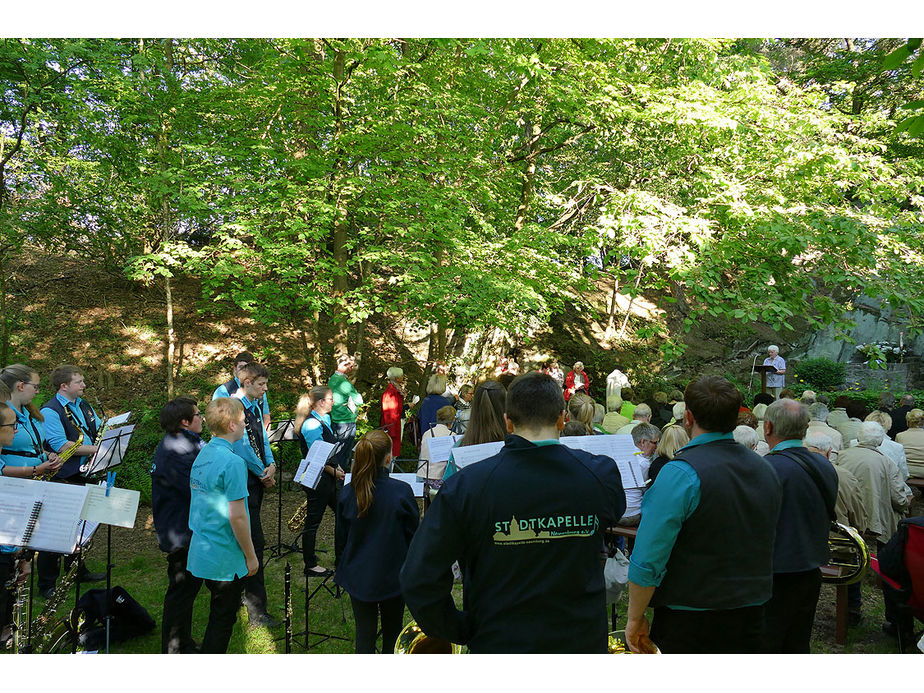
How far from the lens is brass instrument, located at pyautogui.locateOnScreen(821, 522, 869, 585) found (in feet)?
13.0

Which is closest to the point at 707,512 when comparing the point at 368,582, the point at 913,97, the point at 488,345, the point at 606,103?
the point at 368,582

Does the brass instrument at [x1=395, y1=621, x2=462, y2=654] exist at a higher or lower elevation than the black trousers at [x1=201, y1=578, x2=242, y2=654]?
higher

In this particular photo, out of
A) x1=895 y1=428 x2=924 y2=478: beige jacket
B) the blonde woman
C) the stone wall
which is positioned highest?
the blonde woman

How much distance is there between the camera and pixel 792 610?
323cm

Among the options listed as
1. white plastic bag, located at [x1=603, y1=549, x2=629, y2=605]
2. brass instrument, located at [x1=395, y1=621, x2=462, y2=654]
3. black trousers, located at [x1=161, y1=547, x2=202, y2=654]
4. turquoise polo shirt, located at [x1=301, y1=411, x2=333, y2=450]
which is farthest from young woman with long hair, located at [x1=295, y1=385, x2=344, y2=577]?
brass instrument, located at [x1=395, y1=621, x2=462, y2=654]

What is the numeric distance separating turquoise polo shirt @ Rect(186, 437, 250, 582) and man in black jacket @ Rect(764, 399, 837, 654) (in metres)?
3.02

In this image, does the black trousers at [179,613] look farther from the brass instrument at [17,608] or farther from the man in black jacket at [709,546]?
the man in black jacket at [709,546]

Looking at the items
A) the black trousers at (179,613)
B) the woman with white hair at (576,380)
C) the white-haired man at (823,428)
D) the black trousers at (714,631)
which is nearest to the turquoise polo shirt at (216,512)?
the black trousers at (179,613)

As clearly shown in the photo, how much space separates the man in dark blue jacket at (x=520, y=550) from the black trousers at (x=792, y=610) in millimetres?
1569

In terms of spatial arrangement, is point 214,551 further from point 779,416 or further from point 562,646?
point 779,416

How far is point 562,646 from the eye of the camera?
2.14 metres

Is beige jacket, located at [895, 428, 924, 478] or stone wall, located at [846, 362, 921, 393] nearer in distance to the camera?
beige jacket, located at [895, 428, 924, 478]

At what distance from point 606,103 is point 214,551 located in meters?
8.10

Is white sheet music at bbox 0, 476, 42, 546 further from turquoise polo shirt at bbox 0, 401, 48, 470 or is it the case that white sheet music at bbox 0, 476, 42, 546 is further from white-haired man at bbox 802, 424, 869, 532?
white-haired man at bbox 802, 424, 869, 532
